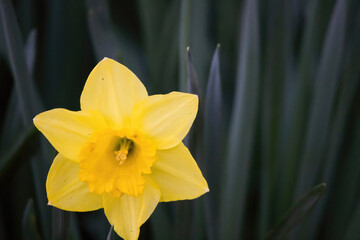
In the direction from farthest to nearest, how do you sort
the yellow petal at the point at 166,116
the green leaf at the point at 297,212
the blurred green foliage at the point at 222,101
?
the blurred green foliage at the point at 222,101 → the green leaf at the point at 297,212 → the yellow petal at the point at 166,116

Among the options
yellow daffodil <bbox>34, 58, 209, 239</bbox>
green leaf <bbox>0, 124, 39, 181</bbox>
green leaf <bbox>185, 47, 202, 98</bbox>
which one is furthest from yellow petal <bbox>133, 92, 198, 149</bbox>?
green leaf <bbox>0, 124, 39, 181</bbox>

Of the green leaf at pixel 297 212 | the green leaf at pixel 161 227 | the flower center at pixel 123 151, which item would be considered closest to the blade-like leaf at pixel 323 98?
the green leaf at pixel 297 212

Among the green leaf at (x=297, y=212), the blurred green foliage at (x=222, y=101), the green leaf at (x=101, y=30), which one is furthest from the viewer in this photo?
the green leaf at (x=101, y=30)

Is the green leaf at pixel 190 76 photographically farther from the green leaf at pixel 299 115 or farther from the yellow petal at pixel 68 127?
the green leaf at pixel 299 115

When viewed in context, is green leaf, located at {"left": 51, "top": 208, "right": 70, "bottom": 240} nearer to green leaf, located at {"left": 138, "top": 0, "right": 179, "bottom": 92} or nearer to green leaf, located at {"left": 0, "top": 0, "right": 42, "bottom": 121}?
green leaf, located at {"left": 0, "top": 0, "right": 42, "bottom": 121}

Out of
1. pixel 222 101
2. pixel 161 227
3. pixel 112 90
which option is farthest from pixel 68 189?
pixel 222 101

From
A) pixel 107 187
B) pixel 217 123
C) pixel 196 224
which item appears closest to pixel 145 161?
pixel 107 187

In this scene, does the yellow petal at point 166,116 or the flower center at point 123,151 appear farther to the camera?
the flower center at point 123,151

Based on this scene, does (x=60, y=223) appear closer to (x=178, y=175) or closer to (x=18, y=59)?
(x=178, y=175)
